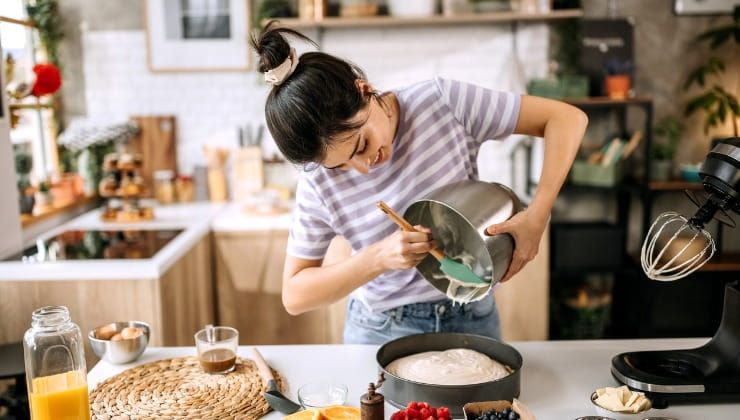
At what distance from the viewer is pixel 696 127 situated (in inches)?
156

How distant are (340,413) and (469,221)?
1.47ft

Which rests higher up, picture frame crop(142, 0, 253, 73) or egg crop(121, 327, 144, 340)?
picture frame crop(142, 0, 253, 73)

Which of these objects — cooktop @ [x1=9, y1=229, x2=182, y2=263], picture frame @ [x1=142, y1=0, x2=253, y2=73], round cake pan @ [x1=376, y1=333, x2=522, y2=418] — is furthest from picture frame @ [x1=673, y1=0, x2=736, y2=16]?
round cake pan @ [x1=376, y1=333, x2=522, y2=418]

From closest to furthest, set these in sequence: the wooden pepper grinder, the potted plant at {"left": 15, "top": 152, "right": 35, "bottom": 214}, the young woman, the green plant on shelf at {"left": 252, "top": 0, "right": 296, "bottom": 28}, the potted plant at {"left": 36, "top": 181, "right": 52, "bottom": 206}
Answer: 1. the wooden pepper grinder
2. the young woman
3. the potted plant at {"left": 15, "top": 152, "right": 35, "bottom": 214}
4. the potted plant at {"left": 36, "top": 181, "right": 52, "bottom": 206}
5. the green plant on shelf at {"left": 252, "top": 0, "right": 296, "bottom": 28}

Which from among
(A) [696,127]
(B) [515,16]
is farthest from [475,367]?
(A) [696,127]

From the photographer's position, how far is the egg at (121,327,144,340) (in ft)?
5.55

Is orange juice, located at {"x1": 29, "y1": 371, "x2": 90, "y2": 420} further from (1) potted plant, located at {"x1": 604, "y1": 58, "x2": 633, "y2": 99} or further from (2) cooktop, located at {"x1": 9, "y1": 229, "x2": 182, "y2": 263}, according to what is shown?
(1) potted plant, located at {"x1": 604, "y1": 58, "x2": 633, "y2": 99}

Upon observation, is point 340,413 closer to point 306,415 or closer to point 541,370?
point 306,415

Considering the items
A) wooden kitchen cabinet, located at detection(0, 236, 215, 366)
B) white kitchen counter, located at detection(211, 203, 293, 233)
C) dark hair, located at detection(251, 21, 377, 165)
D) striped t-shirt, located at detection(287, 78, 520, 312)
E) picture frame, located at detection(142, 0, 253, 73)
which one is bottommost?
wooden kitchen cabinet, located at detection(0, 236, 215, 366)

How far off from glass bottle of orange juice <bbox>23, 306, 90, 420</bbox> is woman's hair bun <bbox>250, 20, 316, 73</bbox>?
62 cm

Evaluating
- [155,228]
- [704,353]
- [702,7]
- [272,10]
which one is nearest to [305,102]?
[704,353]

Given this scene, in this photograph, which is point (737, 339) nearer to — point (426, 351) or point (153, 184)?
point (426, 351)

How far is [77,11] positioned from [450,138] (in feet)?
9.70

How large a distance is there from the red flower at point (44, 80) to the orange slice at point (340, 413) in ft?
7.26
